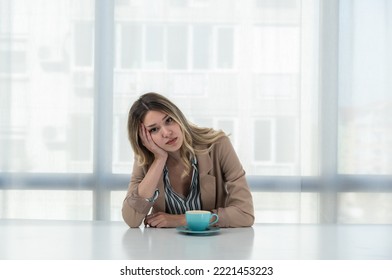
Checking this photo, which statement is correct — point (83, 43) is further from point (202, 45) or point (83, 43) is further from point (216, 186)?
point (216, 186)

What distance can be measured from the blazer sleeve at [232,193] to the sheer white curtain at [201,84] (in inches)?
47.7

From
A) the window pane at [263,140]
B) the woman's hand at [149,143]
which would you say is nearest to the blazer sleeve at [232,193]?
the woman's hand at [149,143]

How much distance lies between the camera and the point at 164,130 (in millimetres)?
1945

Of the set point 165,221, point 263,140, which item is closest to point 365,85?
point 263,140

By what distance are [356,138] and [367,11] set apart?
2.79ft

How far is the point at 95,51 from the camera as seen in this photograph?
3.28m

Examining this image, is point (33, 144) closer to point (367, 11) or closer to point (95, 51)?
point (95, 51)

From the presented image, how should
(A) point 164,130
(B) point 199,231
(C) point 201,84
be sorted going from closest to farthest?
(B) point 199,231 → (A) point 164,130 → (C) point 201,84

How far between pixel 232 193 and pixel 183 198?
207 millimetres

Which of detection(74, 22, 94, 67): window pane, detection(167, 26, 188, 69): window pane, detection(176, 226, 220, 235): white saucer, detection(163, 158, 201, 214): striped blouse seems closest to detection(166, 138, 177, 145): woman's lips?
detection(163, 158, 201, 214): striped blouse

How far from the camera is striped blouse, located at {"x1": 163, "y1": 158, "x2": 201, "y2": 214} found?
79.5 inches

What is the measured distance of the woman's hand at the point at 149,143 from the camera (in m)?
1.98

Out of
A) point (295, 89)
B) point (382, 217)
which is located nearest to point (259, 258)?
point (295, 89)

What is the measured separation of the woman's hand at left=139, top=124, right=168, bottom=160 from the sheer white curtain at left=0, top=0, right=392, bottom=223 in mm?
1279
